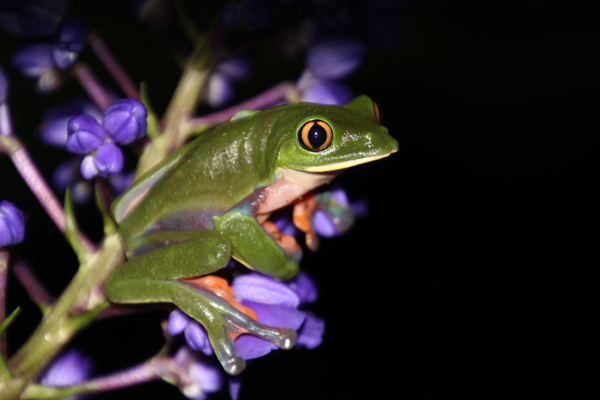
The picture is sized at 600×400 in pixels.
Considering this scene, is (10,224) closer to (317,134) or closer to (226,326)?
(226,326)

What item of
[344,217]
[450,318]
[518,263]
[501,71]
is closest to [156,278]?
[344,217]

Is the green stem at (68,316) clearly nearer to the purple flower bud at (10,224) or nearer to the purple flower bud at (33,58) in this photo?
the purple flower bud at (10,224)

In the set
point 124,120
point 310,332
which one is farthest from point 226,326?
point 124,120

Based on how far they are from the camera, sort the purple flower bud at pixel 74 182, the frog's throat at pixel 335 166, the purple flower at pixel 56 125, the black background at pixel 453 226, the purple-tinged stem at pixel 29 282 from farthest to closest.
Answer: the black background at pixel 453 226 → the purple flower bud at pixel 74 182 → the purple flower at pixel 56 125 → the purple-tinged stem at pixel 29 282 → the frog's throat at pixel 335 166

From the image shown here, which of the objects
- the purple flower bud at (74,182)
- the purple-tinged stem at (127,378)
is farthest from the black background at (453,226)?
the purple-tinged stem at (127,378)

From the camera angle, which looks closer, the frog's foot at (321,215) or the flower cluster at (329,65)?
the frog's foot at (321,215)

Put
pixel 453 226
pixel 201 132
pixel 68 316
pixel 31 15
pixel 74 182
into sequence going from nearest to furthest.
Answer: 1. pixel 68 316
2. pixel 31 15
3. pixel 201 132
4. pixel 74 182
5. pixel 453 226

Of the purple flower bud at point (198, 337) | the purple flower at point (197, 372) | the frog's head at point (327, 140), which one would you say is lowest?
the purple flower at point (197, 372)
